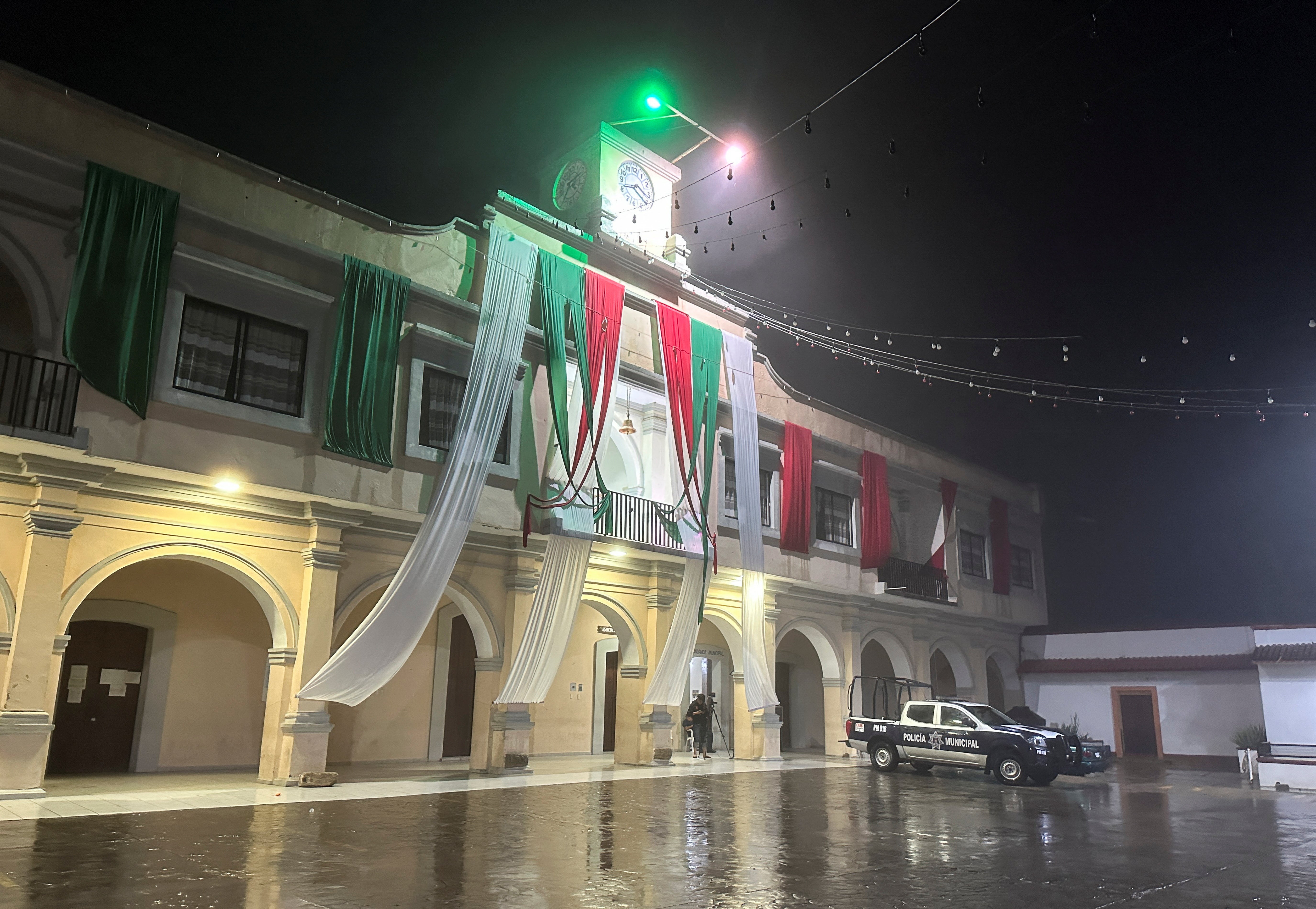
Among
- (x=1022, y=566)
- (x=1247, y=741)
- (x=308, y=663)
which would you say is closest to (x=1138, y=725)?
(x=1247, y=741)

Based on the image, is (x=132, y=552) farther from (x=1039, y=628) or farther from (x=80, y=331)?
(x=1039, y=628)

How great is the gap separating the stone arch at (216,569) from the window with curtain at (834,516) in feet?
44.3

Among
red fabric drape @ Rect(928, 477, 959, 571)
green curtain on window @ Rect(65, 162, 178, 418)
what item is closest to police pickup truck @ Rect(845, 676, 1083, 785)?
red fabric drape @ Rect(928, 477, 959, 571)

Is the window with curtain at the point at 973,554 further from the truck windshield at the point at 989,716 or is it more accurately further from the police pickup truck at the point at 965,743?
the truck windshield at the point at 989,716

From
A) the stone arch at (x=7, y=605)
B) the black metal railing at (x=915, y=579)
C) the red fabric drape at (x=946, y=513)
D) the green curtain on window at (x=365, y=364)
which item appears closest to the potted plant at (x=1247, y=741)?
the black metal railing at (x=915, y=579)

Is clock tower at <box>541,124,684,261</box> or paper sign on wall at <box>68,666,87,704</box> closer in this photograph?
paper sign on wall at <box>68,666,87,704</box>

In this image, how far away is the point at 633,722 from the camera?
1853cm

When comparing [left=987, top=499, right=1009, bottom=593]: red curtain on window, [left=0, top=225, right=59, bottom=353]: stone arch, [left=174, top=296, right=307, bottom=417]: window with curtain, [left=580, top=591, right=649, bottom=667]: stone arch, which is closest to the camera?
[left=0, top=225, right=59, bottom=353]: stone arch

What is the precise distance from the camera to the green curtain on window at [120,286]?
11.9m

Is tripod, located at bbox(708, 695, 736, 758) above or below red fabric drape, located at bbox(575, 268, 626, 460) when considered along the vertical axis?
below

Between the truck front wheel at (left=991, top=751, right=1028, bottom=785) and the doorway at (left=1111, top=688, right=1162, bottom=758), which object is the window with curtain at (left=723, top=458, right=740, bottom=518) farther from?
Answer: the doorway at (left=1111, top=688, right=1162, bottom=758)

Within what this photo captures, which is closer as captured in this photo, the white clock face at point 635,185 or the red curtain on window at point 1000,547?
the white clock face at point 635,185

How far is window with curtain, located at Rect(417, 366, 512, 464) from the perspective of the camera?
611 inches

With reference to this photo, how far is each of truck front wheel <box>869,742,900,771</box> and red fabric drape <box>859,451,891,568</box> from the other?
5.52 meters
